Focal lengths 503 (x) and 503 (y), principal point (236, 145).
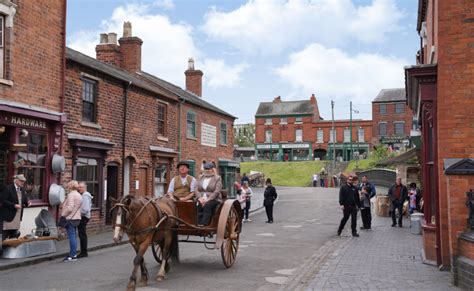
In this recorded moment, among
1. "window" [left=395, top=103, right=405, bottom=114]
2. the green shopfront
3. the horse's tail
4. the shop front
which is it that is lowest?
the horse's tail

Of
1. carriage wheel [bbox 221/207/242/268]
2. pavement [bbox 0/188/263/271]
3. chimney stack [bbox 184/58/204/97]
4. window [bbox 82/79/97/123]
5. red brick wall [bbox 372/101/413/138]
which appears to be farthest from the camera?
red brick wall [bbox 372/101/413/138]

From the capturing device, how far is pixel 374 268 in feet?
33.0

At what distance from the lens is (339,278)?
8.98 m

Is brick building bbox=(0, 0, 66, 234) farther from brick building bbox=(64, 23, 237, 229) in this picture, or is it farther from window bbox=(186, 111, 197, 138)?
window bbox=(186, 111, 197, 138)

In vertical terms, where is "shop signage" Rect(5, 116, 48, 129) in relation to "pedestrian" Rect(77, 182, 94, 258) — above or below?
above

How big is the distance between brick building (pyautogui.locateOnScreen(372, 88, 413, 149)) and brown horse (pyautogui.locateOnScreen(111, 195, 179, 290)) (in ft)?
212

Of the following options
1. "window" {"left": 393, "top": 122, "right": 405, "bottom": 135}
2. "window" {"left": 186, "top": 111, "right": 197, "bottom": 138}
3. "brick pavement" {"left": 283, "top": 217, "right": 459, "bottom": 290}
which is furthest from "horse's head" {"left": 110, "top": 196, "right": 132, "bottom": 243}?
"window" {"left": 393, "top": 122, "right": 405, "bottom": 135}

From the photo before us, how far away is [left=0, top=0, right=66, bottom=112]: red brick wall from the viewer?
13398 mm

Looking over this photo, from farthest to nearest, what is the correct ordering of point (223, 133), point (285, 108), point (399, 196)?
point (285, 108) < point (223, 133) < point (399, 196)

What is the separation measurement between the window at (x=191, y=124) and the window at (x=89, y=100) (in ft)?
27.0

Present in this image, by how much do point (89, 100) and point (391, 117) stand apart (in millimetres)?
61140

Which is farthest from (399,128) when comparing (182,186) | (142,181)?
(182,186)

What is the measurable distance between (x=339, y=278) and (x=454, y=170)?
2765 millimetres

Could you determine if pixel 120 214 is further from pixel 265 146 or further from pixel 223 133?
pixel 265 146
